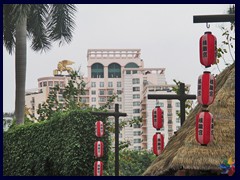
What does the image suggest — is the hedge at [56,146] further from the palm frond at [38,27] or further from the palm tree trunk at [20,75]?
the palm frond at [38,27]

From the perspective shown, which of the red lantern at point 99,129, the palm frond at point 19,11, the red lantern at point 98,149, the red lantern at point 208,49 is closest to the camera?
the red lantern at point 208,49

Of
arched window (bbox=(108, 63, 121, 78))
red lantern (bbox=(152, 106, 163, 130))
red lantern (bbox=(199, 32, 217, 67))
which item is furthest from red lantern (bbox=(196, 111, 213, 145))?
arched window (bbox=(108, 63, 121, 78))

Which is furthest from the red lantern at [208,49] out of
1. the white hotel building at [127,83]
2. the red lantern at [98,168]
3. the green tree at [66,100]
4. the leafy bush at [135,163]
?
the white hotel building at [127,83]

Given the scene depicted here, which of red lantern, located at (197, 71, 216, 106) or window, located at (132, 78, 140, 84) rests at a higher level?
window, located at (132, 78, 140, 84)

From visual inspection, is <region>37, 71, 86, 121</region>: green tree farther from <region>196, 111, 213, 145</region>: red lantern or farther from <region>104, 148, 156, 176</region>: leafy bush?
<region>196, 111, 213, 145</region>: red lantern

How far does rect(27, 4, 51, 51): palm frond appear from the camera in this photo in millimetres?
19591

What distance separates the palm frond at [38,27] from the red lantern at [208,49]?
10832 mm

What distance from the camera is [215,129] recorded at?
29.8ft

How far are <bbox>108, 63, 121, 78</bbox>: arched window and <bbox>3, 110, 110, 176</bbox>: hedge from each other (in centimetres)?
4852

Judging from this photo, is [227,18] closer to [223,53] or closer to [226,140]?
[226,140]

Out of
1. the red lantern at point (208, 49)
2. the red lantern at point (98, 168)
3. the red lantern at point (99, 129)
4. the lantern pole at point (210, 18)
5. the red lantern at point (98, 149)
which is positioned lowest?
the red lantern at point (98, 168)

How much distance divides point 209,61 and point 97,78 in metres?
58.0

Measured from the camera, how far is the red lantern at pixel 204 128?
867 cm
